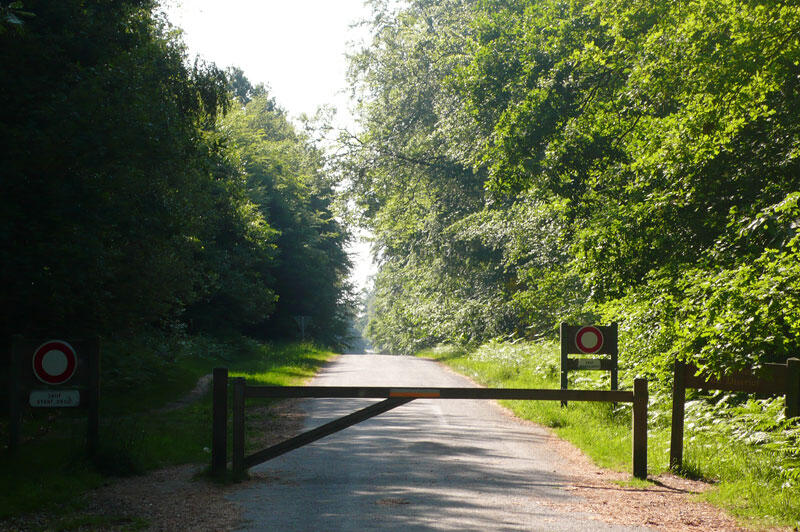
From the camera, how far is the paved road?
695 cm

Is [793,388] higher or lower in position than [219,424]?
higher

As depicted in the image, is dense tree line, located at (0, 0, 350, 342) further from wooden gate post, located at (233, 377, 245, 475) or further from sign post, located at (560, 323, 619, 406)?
sign post, located at (560, 323, 619, 406)

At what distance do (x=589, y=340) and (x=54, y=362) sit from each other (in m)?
9.57

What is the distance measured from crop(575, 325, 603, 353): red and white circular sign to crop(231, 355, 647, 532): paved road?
1954 mm

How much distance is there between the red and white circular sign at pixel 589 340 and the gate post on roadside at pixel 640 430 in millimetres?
5492

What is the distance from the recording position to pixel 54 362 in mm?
9000

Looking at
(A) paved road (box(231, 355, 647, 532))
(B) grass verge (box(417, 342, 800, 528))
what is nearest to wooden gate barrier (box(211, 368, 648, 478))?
(A) paved road (box(231, 355, 647, 532))

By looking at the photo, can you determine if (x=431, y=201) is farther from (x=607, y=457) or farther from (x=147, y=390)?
(x=607, y=457)

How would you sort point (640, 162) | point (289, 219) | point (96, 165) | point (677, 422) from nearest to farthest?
1. point (677, 422)
2. point (96, 165)
3. point (640, 162)
4. point (289, 219)

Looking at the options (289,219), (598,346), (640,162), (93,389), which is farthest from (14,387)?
(289,219)

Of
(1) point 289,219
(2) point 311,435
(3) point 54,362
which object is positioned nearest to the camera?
(2) point 311,435

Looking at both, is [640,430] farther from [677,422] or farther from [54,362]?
[54,362]

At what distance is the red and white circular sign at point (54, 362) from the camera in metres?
8.94

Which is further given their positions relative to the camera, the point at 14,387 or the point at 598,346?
the point at 598,346
